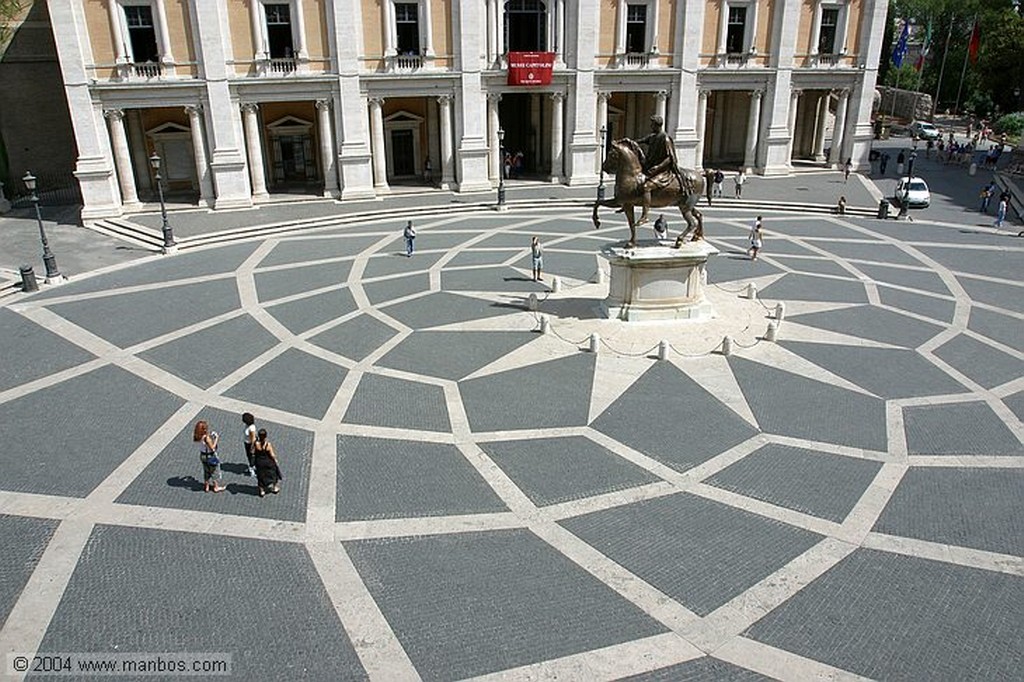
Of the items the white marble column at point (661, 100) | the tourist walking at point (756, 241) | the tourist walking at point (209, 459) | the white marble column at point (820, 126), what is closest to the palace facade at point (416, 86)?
the white marble column at point (661, 100)

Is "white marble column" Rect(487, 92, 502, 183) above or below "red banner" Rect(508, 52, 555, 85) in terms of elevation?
below

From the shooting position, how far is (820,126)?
51.2 metres

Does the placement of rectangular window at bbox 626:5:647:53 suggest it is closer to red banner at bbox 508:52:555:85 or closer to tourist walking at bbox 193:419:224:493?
red banner at bbox 508:52:555:85

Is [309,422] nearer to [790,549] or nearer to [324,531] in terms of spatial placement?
[324,531]

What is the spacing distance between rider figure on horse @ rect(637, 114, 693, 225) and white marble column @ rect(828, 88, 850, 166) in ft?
104

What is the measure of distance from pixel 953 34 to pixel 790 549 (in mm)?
99587

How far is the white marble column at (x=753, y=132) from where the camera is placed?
147ft

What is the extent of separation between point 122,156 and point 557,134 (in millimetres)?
22919

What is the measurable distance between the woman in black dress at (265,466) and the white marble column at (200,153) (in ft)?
93.4

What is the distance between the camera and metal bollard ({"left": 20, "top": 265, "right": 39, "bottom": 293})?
984 inches

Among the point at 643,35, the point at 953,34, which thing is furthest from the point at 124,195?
the point at 953,34

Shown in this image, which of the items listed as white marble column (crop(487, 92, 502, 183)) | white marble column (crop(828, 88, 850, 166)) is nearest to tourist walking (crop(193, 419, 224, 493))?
white marble column (crop(487, 92, 502, 183))

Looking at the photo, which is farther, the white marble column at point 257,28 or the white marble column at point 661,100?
the white marble column at point 661,100

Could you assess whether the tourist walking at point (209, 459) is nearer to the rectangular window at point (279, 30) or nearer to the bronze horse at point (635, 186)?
the bronze horse at point (635, 186)
